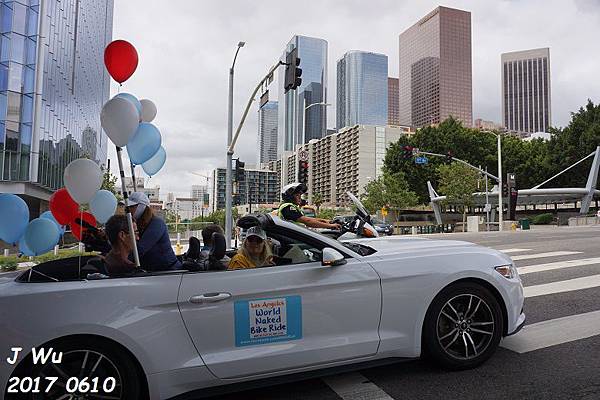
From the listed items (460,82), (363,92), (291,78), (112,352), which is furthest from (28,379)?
(460,82)

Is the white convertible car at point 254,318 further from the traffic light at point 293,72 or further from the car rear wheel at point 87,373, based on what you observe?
the traffic light at point 293,72

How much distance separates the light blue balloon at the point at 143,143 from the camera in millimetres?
5621

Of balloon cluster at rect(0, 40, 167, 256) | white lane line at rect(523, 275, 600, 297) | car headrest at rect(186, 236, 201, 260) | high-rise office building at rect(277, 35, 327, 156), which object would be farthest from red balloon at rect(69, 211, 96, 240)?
high-rise office building at rect(277, 35, 327, 156)

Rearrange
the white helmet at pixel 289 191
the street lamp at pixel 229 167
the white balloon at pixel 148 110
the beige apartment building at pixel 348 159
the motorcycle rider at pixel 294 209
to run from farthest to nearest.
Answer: the beige apartment building at pixel 348 159, the street lamp at pixel 229 167, the white balloon at pixel 148 110, the white helmet at pixel 289 191, the motorcycle rider at pixel 294 209

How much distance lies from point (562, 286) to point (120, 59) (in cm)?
684

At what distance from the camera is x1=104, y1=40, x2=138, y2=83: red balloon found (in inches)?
189

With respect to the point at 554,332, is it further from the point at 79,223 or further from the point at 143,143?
the point at 79,223

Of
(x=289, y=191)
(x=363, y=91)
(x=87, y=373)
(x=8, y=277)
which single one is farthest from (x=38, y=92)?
(x=363, y=91)

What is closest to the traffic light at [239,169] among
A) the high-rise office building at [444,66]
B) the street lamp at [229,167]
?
the street lamp at [229,167]

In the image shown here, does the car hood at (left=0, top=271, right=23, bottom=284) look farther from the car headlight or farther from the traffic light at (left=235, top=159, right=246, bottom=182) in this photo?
the traffic light at (left=235, top=159, right=246, bottom=182)

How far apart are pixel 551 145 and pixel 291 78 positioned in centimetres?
5219

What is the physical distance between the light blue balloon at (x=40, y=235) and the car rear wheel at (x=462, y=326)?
4.75m

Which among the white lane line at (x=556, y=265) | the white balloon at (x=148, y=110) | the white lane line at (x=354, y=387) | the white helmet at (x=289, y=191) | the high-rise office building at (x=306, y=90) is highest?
the high-rise office building at (x=306, y=90)

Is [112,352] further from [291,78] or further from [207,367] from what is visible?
[291,78]
